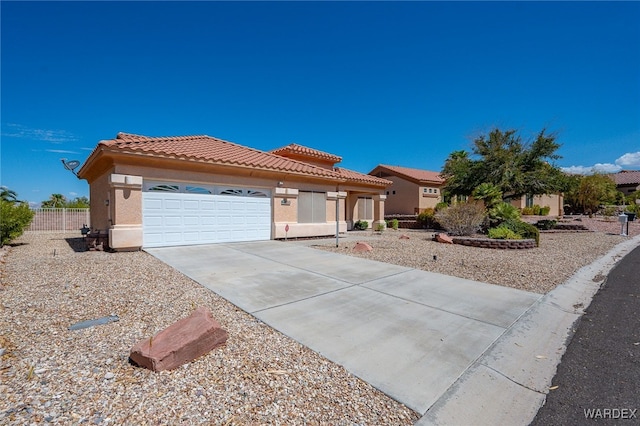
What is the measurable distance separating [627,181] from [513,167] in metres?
44.5

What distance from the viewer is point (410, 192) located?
30.4 metres

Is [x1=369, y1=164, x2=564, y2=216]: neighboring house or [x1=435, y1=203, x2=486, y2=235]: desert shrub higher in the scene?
[x1=369, y1=164, x2=564, y2=216]: neighboring house

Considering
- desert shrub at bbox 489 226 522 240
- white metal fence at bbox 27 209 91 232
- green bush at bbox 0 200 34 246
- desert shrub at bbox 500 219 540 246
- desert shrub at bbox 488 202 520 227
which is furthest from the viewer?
white metal fence at bbox 27 209 91 232

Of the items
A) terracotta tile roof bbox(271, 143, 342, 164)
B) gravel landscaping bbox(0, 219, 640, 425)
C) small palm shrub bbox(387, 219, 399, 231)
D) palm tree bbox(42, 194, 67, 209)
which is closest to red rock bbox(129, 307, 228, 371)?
gravel landscaping bbox(0, 219, 640, 425)

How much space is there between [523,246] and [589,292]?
570cm

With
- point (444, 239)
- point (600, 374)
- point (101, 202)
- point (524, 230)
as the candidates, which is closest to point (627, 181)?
point (524, 230)

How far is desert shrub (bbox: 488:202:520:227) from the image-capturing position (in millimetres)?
14773

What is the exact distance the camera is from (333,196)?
16734mm

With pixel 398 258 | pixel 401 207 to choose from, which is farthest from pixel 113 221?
pixel 401 207

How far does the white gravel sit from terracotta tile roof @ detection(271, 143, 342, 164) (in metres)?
16.1

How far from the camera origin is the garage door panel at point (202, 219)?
11.0m

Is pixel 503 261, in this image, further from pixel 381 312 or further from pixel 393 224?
pixel 393 224

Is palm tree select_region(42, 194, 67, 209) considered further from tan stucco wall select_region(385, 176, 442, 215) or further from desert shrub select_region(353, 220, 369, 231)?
tan stucco wall select_region(385, 176, 442, 215)

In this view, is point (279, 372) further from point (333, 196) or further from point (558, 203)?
point (558, 203)
